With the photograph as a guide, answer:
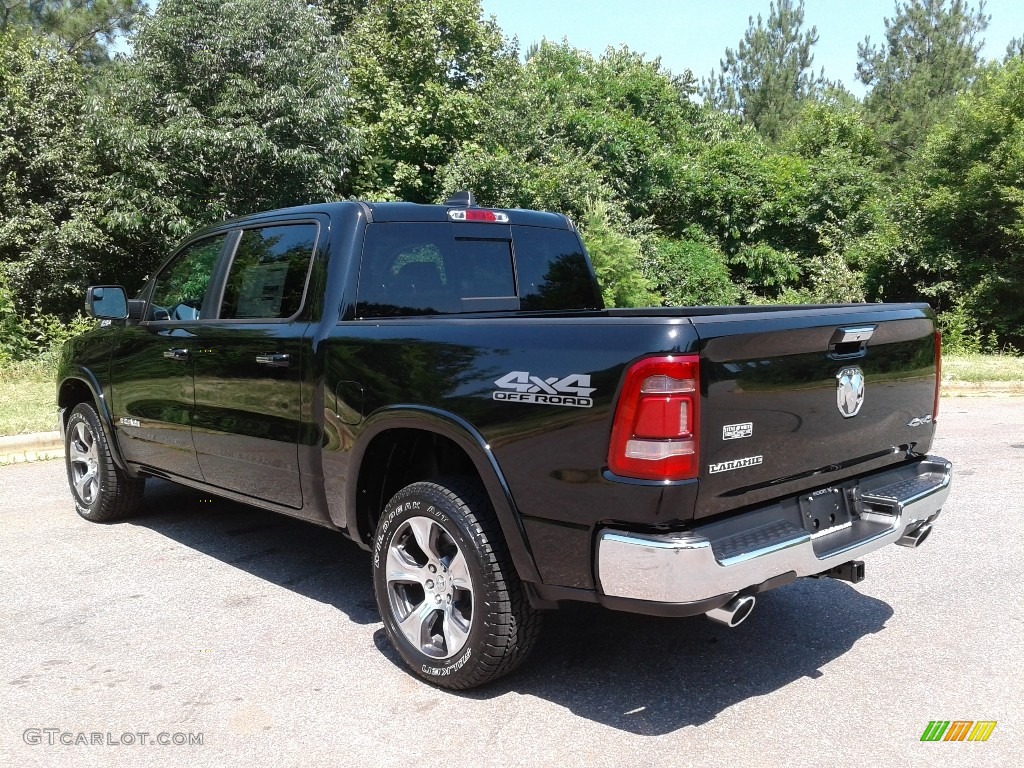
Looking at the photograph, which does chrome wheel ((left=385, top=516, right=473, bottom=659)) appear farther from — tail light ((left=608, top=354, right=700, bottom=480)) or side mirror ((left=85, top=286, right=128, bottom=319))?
side mirror ((left=85, top=286, right=128, bottom=319))

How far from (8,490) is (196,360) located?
358 centimetres

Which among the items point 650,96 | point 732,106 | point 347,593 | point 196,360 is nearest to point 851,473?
point 347,593

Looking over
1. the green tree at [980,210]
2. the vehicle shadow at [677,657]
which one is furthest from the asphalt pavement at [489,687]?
the green tree at [980,210]

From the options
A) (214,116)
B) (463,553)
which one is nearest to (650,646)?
(463,553)

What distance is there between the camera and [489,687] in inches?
144

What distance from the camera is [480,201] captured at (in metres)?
22.4

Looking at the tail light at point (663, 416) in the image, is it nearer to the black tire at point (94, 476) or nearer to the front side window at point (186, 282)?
the front side window at point (186, 282)

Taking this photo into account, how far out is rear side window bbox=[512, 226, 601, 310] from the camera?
4.87 meters

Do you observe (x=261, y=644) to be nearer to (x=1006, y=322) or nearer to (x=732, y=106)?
(x=1006, y=322)

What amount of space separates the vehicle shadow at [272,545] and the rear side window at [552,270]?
1808 mm

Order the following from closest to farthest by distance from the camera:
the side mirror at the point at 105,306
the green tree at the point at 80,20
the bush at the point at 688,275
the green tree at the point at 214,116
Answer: the side mirror at the point at 105,306, the green tree at the point at 214,116, the bush at the point at 688,275, the green tree at the point at 80,20

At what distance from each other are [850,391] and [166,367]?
147 inches

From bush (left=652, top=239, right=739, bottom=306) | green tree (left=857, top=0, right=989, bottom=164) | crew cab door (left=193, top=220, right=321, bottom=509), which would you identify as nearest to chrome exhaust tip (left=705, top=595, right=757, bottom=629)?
crew cab door (left=193, top=220, right=321, bottom=509)

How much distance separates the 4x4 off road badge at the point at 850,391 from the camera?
349cm
